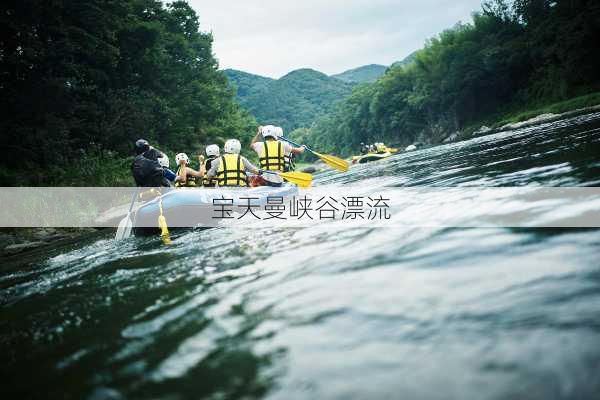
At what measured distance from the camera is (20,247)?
10.5 metres

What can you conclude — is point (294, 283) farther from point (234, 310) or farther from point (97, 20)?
point (97, 20)

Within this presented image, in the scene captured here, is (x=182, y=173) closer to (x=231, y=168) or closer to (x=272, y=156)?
(x=231, y=168)

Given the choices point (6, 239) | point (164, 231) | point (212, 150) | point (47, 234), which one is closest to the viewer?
point (164, 231)

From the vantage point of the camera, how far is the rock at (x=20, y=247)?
33.4ft

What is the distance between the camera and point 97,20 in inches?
729

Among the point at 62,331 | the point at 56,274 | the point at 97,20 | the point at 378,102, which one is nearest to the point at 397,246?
the point at 62,331

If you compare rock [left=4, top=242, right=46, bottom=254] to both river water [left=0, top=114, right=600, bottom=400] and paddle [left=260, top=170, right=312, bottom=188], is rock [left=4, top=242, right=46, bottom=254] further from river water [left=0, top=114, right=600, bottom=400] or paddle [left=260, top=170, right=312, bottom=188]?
river water [left=0, top=114, right=600, bottom=400]

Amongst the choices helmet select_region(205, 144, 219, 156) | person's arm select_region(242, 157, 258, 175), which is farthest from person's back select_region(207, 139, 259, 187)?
helmet select_region(205, 144, 219, 156)

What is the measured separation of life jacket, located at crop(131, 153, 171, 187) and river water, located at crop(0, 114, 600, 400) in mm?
4188

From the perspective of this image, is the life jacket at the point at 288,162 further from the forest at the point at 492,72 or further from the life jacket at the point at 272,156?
the forest at the point at 492,72

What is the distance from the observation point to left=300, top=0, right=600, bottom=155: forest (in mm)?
36169

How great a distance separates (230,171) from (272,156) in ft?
4.58

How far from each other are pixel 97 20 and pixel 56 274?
17348mm

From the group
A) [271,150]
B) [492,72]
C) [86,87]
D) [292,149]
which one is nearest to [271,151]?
[271,150]
